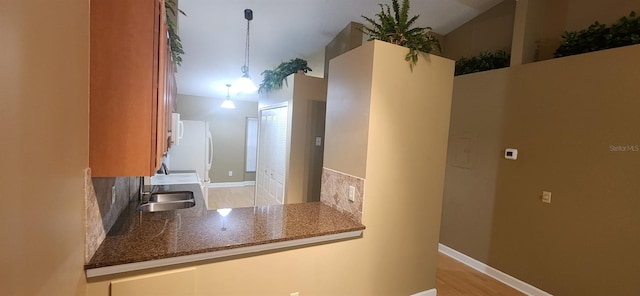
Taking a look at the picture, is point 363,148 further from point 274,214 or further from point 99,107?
point 99,107

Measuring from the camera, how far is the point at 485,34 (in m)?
3.60

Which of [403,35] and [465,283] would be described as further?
[465,283]

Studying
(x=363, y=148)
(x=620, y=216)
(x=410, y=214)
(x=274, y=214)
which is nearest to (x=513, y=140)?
(x=620, y=216)

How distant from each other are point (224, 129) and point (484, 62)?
6173 mm

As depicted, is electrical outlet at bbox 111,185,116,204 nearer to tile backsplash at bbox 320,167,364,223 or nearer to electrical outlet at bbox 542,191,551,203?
tile backsplash at bbox 320,167,364,223

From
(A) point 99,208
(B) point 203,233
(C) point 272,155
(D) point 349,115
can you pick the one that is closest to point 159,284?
(B) point 203,233

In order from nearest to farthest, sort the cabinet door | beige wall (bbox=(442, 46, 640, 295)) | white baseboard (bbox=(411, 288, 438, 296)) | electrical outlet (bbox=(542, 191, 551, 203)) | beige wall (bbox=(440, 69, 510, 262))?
the cabinet door, beige wall (bbox=(442, 46, 640, 295)), white baseboard (bbox=(411, 288, 438, 296)), electrical outlet (bbox=(542, 191, 551, 203)), beige wall (bbox=(440, 69, 510, 262))

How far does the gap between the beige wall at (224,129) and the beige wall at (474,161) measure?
5603 millimetres

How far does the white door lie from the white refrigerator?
99 cm

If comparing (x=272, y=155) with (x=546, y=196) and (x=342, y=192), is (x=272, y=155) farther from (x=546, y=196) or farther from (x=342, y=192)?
(x=546, y=196)

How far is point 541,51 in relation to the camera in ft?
9.89

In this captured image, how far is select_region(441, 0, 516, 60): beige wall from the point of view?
338 centimetres

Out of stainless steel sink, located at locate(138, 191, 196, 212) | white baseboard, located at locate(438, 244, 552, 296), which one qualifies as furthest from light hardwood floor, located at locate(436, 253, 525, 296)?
stainless steel sink, located at locate(138, 191, 196, 212)

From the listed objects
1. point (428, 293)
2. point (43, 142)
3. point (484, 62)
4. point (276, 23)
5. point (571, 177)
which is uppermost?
point (276, 23)
